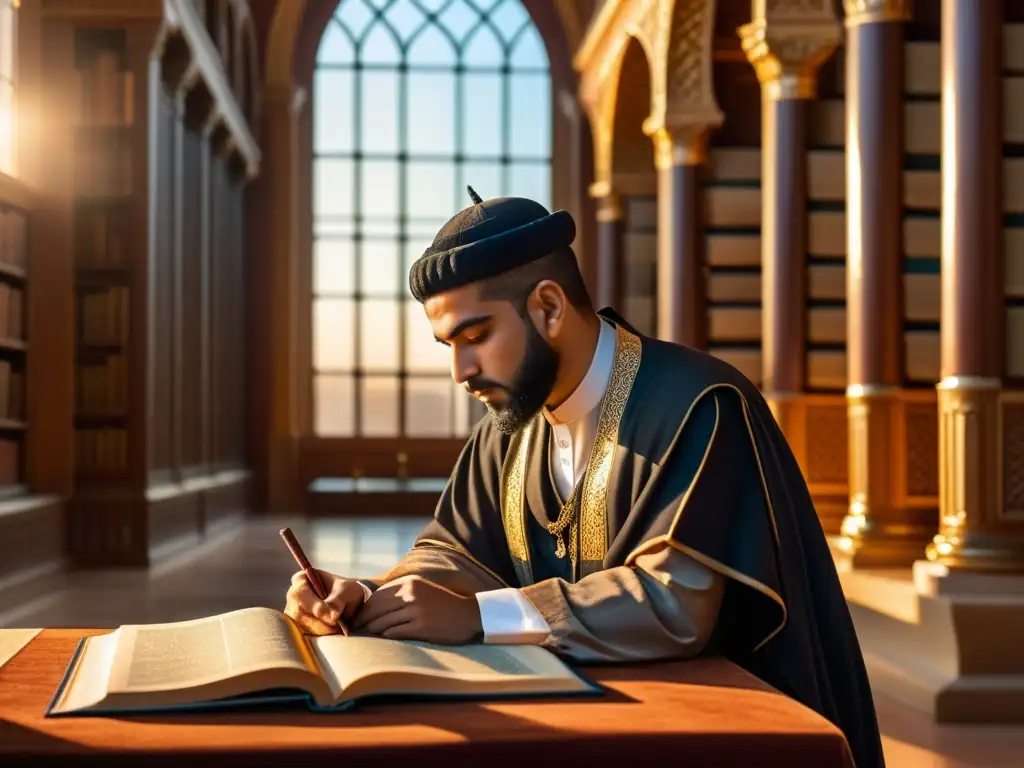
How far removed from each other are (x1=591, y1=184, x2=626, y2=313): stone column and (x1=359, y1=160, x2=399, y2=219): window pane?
381cm

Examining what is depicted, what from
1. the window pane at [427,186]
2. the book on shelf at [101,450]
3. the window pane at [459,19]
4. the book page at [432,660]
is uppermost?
the window pane at [459,19]

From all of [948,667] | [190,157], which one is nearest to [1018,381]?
[948,667]

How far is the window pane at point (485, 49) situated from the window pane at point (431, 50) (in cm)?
21

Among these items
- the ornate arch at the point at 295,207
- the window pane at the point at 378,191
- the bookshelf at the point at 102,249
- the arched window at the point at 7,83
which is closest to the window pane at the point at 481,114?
the ornate arch at the point at 295,207

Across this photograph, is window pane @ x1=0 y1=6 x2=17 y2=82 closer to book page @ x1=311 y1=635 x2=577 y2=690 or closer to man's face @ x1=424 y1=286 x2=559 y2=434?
man's face @ x1=424 y1=286 x2=559 y2=434

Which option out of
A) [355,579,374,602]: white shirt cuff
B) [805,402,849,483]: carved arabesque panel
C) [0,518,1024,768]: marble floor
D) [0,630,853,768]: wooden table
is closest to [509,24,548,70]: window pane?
[0,518,1024,768]: marble floor

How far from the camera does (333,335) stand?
1650 centimetres

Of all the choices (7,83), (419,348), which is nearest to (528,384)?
(7,83)

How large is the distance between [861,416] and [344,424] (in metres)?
10.3

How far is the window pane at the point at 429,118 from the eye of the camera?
16.8m

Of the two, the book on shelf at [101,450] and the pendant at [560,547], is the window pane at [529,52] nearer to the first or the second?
the book on shelf at [101,450]

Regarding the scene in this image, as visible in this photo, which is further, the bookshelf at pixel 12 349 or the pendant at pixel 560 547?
the bookshelf at pixel 12 349

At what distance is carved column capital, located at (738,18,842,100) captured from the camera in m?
7.70

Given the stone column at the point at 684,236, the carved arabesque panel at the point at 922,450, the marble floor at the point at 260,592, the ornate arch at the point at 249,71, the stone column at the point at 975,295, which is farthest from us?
the ornate arch at the point at 249,71
